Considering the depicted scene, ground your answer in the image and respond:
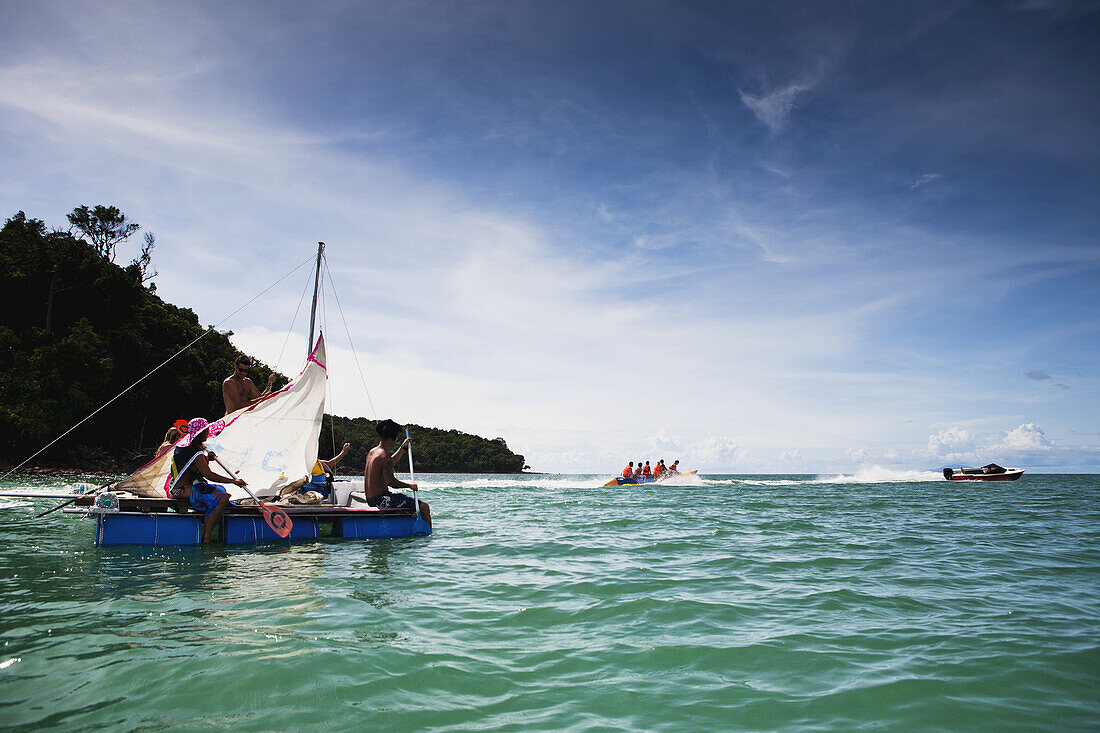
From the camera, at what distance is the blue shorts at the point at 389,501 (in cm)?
1488

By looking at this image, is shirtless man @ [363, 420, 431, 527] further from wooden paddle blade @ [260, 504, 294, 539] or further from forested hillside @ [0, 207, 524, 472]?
forested hillside @ [0, 207, 524, 472]

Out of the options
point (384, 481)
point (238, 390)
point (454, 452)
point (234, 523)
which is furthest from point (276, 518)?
point (454, 452)

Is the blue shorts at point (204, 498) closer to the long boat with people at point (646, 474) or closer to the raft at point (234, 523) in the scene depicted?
the raft at point (234, 523)

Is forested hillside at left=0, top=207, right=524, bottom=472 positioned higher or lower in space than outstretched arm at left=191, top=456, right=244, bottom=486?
higher

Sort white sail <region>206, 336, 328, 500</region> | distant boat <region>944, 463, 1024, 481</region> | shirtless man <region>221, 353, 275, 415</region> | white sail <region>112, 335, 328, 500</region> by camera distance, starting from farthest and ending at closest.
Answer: distant boat <region>944, 463, 1024, 481</region> < shirtless man <region>221, 353, 275, 415</region> < white sail <region>206, 336, 328, 500</region> < white sail <region>112, 335, 328, 500</region>

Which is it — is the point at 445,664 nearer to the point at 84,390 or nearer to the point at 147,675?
the point at 147,675

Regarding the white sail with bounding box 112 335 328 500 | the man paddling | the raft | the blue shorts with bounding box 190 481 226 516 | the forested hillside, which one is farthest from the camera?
the forested hillside

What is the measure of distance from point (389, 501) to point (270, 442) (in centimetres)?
320

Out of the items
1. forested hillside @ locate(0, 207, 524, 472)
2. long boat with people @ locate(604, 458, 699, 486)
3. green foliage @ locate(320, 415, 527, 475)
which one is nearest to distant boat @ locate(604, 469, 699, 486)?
long boat with people @ locate(604, 458, 699, 486)

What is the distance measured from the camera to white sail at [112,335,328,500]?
12633mm

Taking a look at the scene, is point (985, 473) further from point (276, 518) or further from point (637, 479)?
point (276, 518)

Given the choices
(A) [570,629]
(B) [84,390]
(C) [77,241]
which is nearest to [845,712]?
(A) [570,629]

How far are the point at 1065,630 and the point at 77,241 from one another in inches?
2565

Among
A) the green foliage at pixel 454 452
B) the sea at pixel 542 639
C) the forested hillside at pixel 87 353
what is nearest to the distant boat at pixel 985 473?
the sea at pixel 542 639
